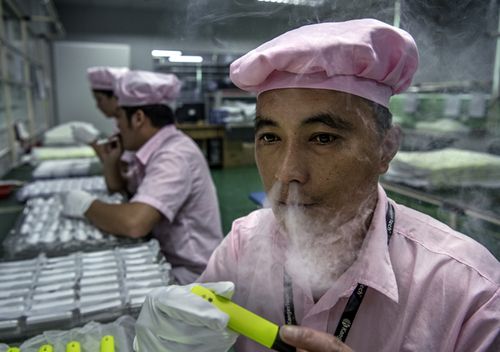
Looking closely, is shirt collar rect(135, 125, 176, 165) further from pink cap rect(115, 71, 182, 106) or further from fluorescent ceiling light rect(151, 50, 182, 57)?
fluorescent ceiling light rect(151, 50, 182, 57)

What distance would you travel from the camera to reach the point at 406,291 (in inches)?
26.9

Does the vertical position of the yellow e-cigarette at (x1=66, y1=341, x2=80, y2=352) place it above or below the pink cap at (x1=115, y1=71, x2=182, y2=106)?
below

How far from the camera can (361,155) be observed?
66cm

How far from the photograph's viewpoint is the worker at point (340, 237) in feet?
1.89

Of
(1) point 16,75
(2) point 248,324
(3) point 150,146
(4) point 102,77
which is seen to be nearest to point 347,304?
(2) point 248,324

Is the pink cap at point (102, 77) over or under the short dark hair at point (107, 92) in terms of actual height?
over

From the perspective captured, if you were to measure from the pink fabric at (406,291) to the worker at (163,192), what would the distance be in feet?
2.39

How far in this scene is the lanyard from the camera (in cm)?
69

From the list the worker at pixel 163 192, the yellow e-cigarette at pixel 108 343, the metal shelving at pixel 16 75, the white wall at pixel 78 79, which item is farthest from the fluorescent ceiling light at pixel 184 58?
the white wall at pixel 78 79

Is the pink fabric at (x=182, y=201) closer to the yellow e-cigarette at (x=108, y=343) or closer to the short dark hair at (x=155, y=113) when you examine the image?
the short dark hair at (x=155, y=113)

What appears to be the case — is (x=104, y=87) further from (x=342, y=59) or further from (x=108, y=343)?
(x=342, y=59)

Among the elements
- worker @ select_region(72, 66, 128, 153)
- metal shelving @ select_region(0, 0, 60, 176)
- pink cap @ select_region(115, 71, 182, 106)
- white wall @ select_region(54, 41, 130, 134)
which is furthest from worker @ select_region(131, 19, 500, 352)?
white wall @ select_region(54, 41, 130, 134)

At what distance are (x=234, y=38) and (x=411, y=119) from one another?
40 cm

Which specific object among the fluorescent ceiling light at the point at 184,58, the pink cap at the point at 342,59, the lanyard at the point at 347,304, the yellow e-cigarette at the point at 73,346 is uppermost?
the fluorescent ceiling light at the point at 184,58
